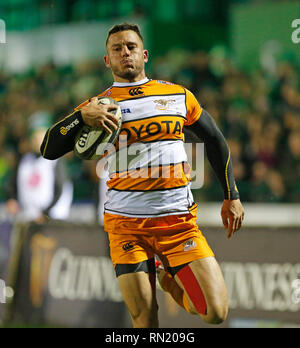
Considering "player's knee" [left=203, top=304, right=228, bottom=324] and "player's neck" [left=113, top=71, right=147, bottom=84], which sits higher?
"player's neck" [left=113, top=71, right=147, bottom=84]

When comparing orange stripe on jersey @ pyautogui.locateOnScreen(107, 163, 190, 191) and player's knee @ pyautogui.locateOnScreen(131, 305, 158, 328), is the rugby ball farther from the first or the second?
player's knee @ pyautogui.locateOnScreen(131, 305, 158, 328)

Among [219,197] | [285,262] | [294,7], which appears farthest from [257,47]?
[285,262]

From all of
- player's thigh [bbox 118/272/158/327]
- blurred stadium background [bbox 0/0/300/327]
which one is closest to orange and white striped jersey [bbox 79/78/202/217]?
player's thigh [bbox 118/272/158/327]

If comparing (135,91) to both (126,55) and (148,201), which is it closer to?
(126,55)

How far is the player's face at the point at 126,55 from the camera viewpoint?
5.28m

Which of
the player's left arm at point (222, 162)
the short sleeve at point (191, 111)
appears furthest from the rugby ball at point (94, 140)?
the player's left arm at point (222, 162)

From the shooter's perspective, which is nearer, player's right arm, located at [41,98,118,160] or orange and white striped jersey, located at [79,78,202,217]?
player's right arm, located at [41,98,118,160]

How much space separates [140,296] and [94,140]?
3.88 feet

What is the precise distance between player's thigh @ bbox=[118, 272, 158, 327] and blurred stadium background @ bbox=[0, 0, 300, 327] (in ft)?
9.20

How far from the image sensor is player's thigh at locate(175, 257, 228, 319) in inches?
202

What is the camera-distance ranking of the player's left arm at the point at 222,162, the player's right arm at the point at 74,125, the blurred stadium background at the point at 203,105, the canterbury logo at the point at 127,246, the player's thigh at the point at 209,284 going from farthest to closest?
the blurred stadium background at the point at 203,105
the player's left arm at the point at 222,162
the canterbury logo at the point at 127,246
the player's thigh at the point at 209,284
the player's right arm at the point at 74,125

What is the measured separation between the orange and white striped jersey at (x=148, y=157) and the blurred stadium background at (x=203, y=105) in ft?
9.20

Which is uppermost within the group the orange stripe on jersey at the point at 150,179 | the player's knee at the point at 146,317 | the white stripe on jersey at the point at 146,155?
the white stripe on jersey at the point at 146,155

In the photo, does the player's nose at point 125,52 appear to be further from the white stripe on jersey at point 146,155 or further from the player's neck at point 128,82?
the white stripe on jersey at point 146,155
